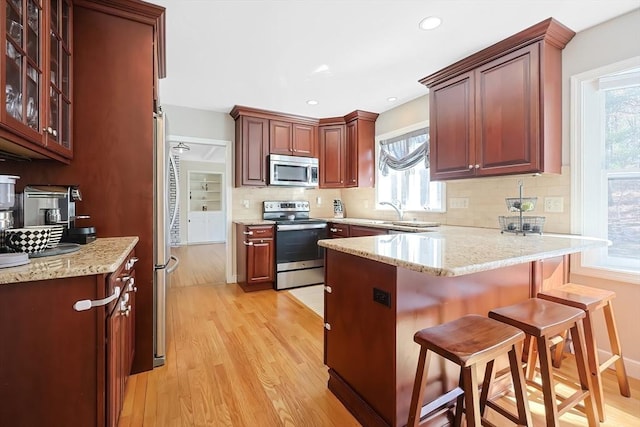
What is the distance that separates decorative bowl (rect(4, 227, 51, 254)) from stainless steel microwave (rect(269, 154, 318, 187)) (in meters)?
2.90

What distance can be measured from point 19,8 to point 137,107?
0.76 meters

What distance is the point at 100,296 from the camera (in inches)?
44.8

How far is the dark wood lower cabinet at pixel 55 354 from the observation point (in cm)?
104

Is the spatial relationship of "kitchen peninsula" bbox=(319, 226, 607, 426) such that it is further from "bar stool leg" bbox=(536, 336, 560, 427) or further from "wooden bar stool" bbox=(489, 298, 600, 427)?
"bar stool leg" bbox=(536, 336, 560, 427)

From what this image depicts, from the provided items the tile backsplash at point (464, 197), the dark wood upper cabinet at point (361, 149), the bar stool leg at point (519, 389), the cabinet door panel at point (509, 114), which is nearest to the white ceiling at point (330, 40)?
the cabinet door panel at point (509, 114)

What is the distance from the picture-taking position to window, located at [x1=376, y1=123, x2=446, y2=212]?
11.6 feet

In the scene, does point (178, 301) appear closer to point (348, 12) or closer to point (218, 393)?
point (218, 393)

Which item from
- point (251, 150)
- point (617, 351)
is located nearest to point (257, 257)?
point (251, 150)

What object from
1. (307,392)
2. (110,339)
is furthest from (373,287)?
(110,339)

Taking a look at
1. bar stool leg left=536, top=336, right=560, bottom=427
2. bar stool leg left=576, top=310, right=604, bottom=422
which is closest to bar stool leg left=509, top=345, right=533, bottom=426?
bar stool leg left=536, top=336, right=560, bottom=427

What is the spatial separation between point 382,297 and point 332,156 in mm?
3375

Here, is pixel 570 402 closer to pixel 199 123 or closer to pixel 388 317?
pixel 388 317

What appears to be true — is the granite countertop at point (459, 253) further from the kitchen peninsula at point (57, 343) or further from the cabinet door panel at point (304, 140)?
the cabinet door panel at point (304, 140)

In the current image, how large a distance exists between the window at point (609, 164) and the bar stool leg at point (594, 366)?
74 centimetres
